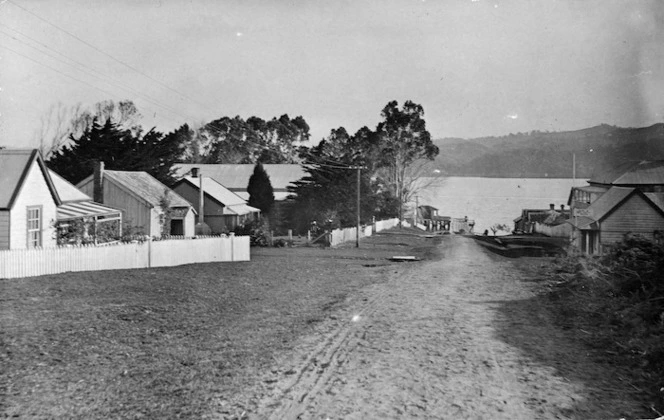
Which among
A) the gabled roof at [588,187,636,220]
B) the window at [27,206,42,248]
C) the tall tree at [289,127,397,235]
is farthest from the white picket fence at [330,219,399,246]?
the gabled roof at [588,187,636,220]

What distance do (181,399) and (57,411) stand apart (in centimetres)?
137

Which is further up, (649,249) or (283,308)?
(649,249)

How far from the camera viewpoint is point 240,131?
3750 inches

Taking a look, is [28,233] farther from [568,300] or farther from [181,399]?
[568,300]

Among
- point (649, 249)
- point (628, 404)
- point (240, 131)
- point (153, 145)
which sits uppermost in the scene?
point (240, 131)

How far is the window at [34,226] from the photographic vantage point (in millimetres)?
18203

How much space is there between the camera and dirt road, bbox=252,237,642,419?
6.42 meters

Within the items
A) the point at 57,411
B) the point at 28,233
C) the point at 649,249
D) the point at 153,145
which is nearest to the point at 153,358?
the point at 57,411

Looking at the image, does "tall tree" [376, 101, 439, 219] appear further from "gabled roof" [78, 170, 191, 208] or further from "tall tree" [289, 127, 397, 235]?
"gabled roof" [78, 170, 191, 208]

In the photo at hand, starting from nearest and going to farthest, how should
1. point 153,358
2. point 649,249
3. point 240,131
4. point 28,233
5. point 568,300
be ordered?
point 153,358 < point 649,249 < point 568,300 < point 28,233 < point 240,131

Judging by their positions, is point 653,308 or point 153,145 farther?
point 153,145

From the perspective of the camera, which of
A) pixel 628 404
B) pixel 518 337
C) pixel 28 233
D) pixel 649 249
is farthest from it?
pixel 28 233

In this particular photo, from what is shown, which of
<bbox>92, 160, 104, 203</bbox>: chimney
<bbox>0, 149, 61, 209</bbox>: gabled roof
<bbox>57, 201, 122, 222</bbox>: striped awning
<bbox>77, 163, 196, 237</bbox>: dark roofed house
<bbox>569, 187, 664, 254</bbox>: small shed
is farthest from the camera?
<bbox>77, 163, 196, 237</bbox>: dark roofed house

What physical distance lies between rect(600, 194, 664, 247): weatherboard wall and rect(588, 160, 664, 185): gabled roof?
0.47m
